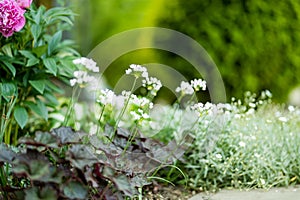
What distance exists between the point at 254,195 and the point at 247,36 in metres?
2.07

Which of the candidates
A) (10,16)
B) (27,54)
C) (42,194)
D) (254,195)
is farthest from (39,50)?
(254,195)

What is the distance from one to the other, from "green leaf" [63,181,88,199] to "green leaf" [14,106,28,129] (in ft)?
3.72

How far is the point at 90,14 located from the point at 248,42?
1.42 meters

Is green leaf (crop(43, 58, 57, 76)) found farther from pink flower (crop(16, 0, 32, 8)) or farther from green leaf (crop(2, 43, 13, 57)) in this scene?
pink flower (crop(16, 0, 32, 8))

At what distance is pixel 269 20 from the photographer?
4.87m

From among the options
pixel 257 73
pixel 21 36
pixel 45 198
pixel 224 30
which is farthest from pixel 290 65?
pixel 45 198

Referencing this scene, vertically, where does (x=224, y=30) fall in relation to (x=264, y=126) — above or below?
above

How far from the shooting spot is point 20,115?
10.8 feet

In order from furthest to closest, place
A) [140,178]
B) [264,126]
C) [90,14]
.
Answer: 1. [90,14]
2. [264,126]
3. [140,178]

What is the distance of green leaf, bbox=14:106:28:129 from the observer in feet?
10.7

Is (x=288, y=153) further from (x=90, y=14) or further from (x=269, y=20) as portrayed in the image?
(x=90, y=14)

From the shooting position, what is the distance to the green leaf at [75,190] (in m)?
2.18

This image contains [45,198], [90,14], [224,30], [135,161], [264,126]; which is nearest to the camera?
[45,198]

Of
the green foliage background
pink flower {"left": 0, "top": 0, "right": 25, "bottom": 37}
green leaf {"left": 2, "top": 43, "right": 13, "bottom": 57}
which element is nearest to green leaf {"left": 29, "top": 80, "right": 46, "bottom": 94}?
green leaf {"left": 2, "top": 43, "right": 13, "bottom": 57}
